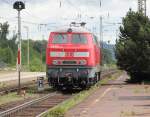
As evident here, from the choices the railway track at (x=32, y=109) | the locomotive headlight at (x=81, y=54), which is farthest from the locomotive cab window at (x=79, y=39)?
the railway track at (x=32, y=109)

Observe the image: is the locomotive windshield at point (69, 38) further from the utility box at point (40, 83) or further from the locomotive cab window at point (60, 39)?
the utility box at point (40, 83)

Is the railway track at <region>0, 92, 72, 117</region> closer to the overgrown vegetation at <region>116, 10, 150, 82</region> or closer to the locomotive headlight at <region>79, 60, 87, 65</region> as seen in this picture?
the locomotive headlight at <region>79, 60, 87, 65</region>

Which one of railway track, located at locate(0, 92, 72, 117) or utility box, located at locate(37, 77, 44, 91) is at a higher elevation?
utility box, located at locate(37, 77, 44, 91)

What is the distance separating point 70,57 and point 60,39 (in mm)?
1357

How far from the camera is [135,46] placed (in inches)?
1722

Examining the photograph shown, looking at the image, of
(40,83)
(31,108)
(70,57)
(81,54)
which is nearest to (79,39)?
(81,54)

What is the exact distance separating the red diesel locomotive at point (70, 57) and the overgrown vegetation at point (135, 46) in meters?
8.32

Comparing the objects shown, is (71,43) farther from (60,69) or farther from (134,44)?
(134,44)

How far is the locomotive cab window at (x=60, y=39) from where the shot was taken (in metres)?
35.1

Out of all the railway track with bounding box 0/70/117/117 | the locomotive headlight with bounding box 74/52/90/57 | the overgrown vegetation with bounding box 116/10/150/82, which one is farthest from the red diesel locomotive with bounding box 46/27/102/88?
the overgrown vegetation with bounding box 116/10/150/82

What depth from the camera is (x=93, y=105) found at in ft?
77.6

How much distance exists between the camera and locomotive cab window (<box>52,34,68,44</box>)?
3512cm

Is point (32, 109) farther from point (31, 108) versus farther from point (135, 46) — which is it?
point (135, 46)

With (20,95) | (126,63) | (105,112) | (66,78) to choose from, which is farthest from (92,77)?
(105,112)
